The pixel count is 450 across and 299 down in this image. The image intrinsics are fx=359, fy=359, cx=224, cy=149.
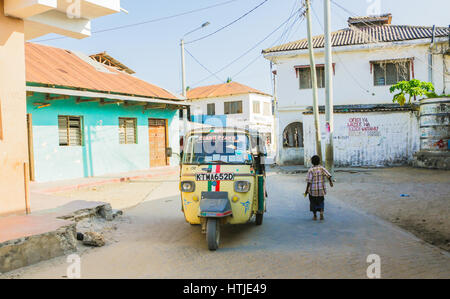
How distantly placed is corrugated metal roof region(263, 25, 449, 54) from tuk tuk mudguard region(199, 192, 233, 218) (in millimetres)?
16080

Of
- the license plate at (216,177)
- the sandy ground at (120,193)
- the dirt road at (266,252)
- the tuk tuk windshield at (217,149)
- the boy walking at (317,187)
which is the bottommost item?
the dirt road at (266,252)

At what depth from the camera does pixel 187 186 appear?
5.88 meters

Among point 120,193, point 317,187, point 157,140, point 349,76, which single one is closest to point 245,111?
point 349,76

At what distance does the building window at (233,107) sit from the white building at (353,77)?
19.0 meters

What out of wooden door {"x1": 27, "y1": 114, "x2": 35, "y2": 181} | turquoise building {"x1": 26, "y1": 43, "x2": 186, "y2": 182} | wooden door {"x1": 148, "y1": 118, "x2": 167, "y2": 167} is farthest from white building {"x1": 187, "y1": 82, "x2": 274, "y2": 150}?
wooden door {"x1": 27, "y1": 114, "x2": 35, "y2": 181}

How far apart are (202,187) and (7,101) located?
12.7ft

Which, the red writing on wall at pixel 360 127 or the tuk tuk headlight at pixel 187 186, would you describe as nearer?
the tuk tuk headlight at pixel 187 186

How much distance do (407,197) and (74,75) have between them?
13418 mm

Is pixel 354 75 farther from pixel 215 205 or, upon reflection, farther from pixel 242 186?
pixel 215 205

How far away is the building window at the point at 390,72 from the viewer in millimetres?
Result: 19672

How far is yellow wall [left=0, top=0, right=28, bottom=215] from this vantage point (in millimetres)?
6305

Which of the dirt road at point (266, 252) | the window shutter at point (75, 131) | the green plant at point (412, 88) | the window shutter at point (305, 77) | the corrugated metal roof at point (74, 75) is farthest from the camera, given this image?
the window shutter at point (305, 77)

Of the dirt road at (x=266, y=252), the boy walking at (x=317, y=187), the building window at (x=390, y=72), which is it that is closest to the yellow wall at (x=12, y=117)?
the dirt road at (x=266, y=252)

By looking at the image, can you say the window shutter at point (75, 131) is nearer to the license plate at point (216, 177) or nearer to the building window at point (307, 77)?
the license plate at point (216, 177)
